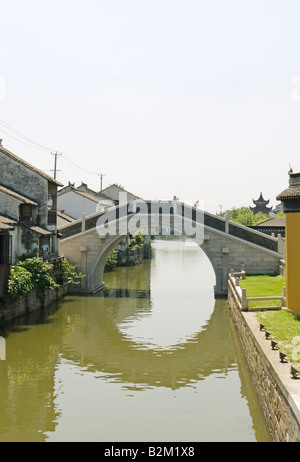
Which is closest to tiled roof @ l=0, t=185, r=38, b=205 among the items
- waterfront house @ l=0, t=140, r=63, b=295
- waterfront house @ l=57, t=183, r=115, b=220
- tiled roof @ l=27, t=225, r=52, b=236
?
waterfront house @ l=0, t=140, r=63, b=295

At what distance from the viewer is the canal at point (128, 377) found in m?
9.41

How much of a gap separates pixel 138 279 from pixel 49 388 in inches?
848

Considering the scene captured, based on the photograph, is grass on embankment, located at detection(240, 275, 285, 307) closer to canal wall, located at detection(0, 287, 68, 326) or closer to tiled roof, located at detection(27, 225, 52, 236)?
canal wall, located at detection(0, 287, 68, 326)

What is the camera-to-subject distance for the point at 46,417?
10047 mm

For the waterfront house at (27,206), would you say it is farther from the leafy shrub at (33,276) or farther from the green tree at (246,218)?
the green tree at (246,218)

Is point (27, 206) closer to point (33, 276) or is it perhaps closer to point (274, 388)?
point (33, 276)

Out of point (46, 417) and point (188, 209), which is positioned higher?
point (188, 209)

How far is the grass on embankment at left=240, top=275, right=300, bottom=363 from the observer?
32.2ft

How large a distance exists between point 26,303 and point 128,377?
327 inches

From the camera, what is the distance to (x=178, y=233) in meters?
25.9

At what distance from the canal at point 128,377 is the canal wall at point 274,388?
485 millimetres
